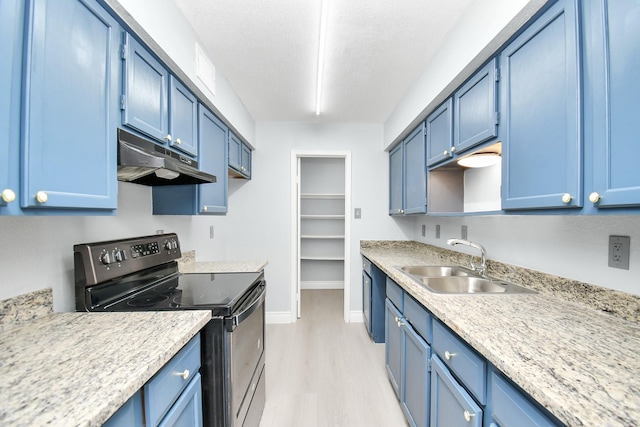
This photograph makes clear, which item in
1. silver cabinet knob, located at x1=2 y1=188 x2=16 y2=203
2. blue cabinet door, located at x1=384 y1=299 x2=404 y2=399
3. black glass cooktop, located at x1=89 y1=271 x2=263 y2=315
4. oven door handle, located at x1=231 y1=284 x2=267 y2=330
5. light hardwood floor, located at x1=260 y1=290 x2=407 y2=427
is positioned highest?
silver cabinet knob, located at x1=2 y1=188 x2=16 y2=203

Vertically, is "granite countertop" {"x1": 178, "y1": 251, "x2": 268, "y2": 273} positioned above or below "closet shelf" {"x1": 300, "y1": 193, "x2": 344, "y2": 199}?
below

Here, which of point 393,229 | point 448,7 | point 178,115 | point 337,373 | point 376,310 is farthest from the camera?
point 393,229

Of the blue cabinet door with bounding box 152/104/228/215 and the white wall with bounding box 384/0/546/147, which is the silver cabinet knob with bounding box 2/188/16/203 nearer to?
the blue cabinet door with bounding box 152/104/228/215

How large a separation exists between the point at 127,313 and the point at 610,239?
202cm

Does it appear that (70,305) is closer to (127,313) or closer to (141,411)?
(127,313)

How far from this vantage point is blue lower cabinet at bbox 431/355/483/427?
901 mm

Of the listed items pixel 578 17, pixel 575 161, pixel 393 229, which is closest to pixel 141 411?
pixel 575 161

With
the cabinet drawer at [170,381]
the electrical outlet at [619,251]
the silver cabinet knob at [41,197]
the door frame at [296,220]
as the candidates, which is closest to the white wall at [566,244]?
the electrical outlet at [619,251]

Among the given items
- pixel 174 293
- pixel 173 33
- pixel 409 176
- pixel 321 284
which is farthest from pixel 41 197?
pixel 321 284

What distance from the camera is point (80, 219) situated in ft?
4.02

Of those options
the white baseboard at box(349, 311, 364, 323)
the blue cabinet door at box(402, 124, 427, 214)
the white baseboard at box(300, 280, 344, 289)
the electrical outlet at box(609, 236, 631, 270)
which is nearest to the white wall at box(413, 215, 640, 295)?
the electrical outlet at box(609, 236, 631, 270)

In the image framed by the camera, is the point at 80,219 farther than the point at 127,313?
Yes

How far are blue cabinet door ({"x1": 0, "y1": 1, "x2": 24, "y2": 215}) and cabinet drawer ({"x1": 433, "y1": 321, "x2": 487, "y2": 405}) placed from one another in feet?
4.93

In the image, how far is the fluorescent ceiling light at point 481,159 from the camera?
1622 mm
